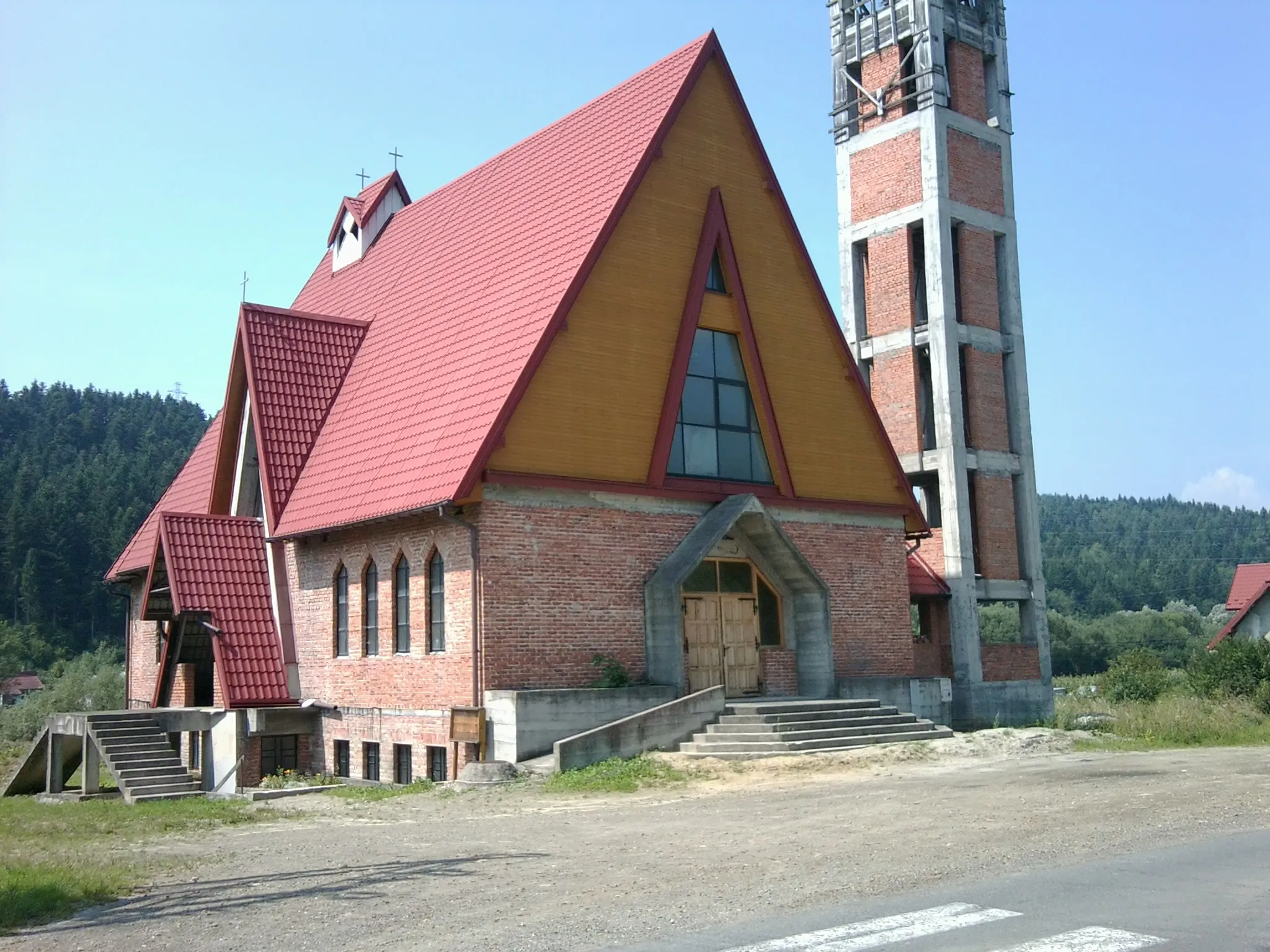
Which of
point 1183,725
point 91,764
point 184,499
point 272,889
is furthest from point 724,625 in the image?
point 184,499

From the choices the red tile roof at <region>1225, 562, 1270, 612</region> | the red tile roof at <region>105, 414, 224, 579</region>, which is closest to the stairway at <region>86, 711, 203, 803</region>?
the red tile roof at <region>105, 414, 224, 579</region>

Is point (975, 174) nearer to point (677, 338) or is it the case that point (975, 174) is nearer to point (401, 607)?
point (677, 338)

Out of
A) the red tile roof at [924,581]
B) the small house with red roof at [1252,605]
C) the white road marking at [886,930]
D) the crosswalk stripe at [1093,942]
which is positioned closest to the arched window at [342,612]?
the red tile roof at [924,581]

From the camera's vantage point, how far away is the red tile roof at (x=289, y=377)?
25203mm

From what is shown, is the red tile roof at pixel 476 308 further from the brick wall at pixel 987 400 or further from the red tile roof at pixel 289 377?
the brick wall at pixel 987 400

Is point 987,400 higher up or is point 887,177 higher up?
point 887,177

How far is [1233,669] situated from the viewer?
2861cm

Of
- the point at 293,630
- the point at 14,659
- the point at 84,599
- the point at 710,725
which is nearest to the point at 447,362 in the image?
the point at 293,630

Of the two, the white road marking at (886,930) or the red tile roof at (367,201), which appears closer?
the white road marking at (886,930)

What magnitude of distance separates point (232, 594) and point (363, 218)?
12547 mm

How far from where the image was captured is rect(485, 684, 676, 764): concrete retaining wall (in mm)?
18656

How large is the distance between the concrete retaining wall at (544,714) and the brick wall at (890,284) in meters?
17.9

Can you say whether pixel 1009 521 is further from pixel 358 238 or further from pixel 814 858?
pixel 814 858

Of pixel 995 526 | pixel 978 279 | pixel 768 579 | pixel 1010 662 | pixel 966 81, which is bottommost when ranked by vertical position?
pixel 1010 662
